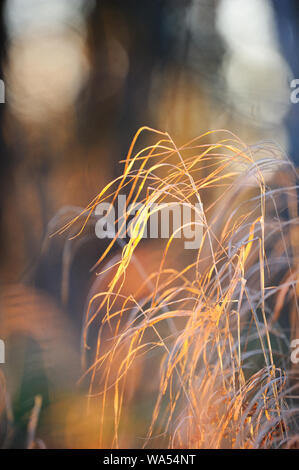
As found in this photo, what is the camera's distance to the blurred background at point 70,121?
175 cm

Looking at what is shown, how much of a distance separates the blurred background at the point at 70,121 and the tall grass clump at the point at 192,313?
3.2 inches

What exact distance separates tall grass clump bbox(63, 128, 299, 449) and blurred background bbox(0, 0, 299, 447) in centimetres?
8

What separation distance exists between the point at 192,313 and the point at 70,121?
94cm

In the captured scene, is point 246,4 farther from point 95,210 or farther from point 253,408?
point 253,408

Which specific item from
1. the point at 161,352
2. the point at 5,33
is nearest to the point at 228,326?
the point at 161,352

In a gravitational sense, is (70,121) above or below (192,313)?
above

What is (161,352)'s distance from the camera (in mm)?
1756

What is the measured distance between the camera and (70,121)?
1753 millimetres

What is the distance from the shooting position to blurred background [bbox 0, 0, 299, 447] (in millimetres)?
1748

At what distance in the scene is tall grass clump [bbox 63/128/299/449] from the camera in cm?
175

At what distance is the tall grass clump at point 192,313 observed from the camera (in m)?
1.75

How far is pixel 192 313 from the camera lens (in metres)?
1.75
